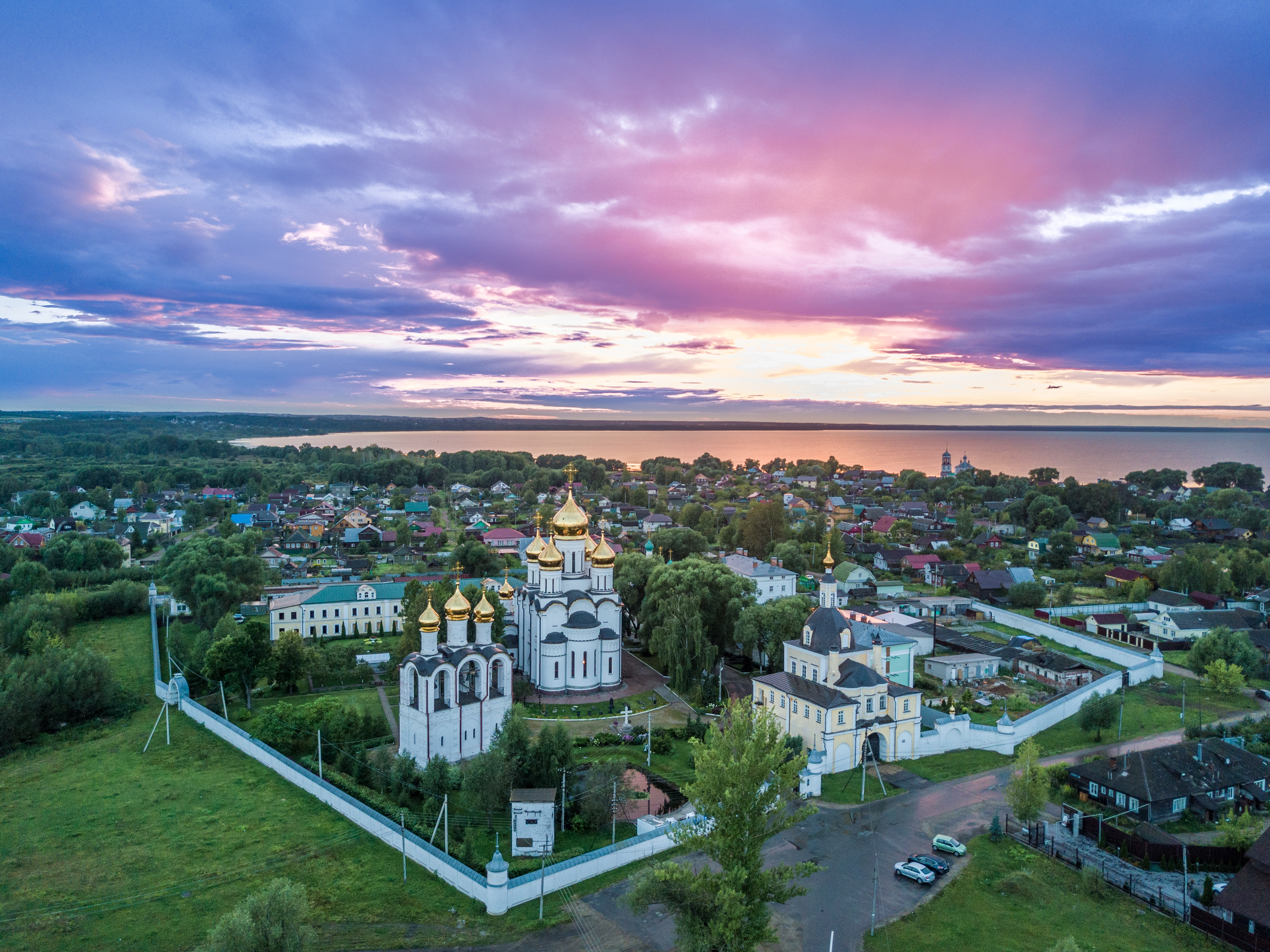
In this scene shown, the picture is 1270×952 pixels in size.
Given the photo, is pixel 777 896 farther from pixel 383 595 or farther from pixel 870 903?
pixel 383 595

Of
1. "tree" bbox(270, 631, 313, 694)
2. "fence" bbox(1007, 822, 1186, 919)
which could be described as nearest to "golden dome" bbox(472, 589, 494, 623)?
"tree" bbox(270, 631, 313, 694)

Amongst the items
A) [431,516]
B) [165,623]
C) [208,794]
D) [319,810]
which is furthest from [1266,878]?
[431,516]

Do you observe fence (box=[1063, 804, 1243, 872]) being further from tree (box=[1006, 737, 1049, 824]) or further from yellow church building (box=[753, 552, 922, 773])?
yellow church building (box=[753, 552, 922, 773])

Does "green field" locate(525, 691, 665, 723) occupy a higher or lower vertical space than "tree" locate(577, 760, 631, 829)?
lower

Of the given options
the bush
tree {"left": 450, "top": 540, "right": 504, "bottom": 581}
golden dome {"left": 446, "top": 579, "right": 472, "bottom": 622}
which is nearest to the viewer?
golden dome {"left": 446, "top": 579, "right": 472, "bottom": 622}

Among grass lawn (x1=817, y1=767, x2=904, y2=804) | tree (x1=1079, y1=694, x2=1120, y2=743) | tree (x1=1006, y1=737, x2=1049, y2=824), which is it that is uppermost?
tree (x1=1006, y1=737, x2=1049, y2=824)
